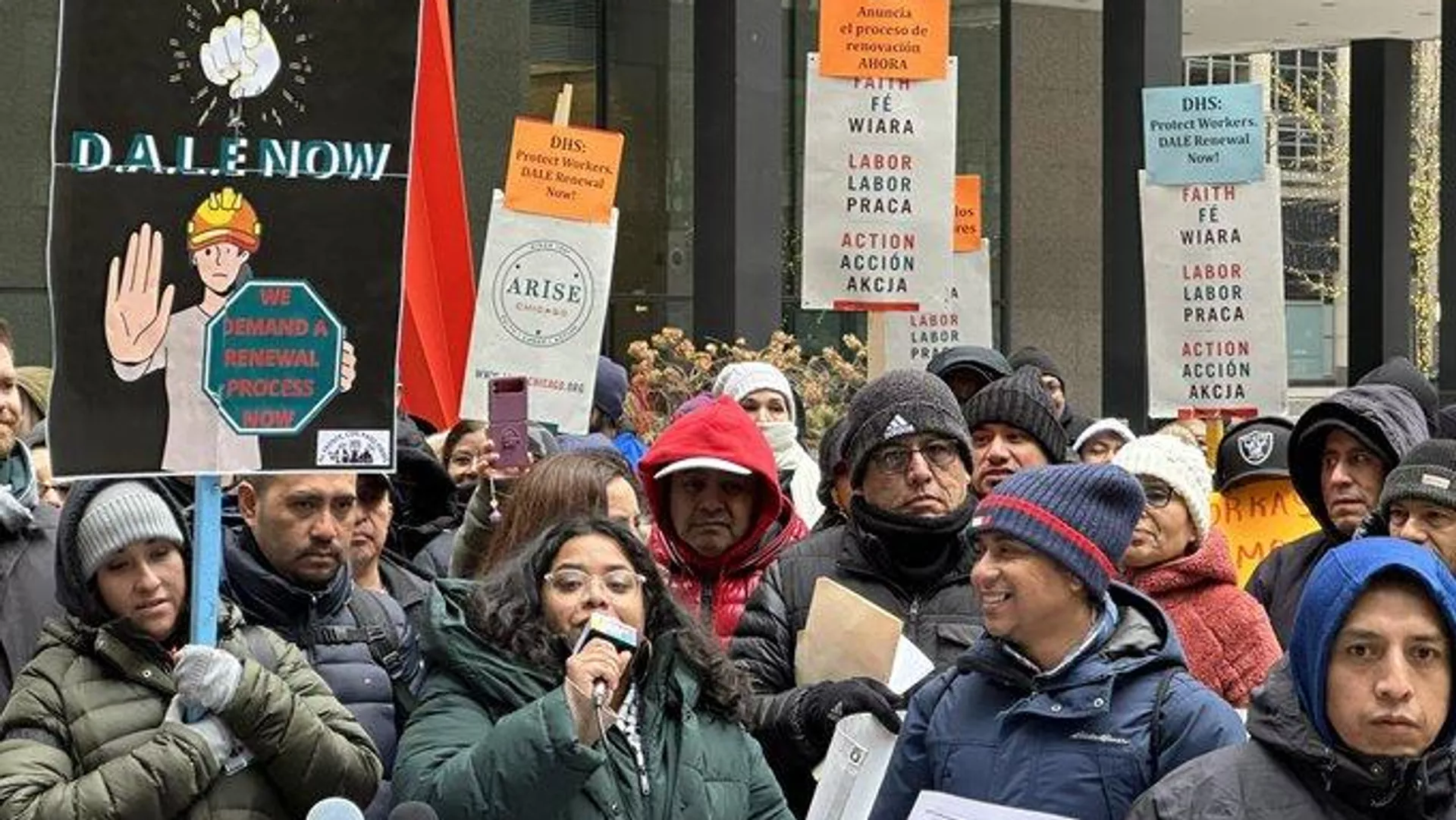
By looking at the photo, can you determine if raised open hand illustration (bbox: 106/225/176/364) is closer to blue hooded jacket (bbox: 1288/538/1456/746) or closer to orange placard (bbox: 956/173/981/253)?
blue hooded jacket (bbox: 1288/538/1456/746)

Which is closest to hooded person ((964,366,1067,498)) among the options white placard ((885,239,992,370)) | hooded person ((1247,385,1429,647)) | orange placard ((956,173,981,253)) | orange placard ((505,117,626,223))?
hooded person ((1247,385,1429,647))

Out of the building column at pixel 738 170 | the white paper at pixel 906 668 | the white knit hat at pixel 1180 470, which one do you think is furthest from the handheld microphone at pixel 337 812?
the building column at pixel 738 170

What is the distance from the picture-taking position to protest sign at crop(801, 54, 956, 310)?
42.6ft

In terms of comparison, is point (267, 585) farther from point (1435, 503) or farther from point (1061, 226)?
point (1061, 226)

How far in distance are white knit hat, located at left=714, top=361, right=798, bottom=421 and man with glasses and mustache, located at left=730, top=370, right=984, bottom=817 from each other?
370 cm

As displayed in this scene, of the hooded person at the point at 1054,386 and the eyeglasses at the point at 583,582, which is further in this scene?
the hooded person at the point at 1054,386

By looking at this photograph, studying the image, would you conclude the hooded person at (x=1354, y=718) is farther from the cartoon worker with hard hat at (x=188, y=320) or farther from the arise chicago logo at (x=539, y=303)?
the arise chicago logo at (x=539, y=303)

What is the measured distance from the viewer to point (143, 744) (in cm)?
583

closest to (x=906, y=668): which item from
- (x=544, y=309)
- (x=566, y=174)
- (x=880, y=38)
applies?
(x=544, y=309)

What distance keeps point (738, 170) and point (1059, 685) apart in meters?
13.3

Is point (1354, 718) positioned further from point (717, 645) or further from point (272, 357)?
point (272, 357)

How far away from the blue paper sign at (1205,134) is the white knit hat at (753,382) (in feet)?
11.9

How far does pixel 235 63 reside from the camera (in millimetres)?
5887

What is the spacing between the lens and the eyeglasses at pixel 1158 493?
8023 millimetres
